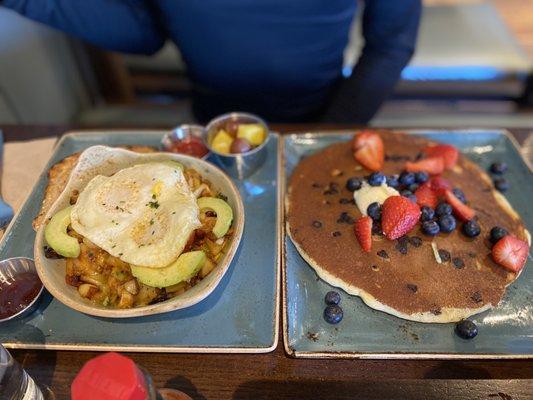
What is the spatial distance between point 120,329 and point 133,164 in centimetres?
71

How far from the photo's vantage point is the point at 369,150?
201 centimetres

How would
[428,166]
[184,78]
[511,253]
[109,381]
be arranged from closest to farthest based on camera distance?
[109,381] → [511,253] → [428,166] → [184,78]

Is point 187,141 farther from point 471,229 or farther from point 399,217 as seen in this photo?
point 471,229

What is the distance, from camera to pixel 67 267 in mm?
1510

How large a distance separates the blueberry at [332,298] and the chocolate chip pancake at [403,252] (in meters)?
0.05

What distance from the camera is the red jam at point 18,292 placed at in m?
1.47

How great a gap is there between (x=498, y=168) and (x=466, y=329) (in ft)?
3.21

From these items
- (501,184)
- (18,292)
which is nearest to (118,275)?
(18,292)

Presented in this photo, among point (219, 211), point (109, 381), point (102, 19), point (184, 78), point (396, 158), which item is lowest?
point (184, 78)

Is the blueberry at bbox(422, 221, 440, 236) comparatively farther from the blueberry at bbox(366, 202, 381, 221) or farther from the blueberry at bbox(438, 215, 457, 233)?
the blueberry at bbox(366, 202, 381, 221)

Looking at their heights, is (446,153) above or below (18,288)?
below

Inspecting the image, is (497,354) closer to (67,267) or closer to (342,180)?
(342,180)

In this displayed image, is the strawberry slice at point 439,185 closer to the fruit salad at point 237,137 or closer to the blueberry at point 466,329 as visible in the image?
the blueberry at point 466,329

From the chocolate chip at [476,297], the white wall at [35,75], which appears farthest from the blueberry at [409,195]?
the white wall at [35,75]
